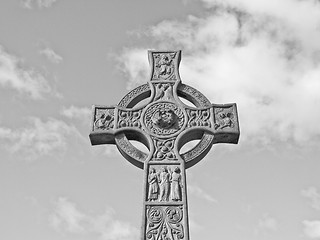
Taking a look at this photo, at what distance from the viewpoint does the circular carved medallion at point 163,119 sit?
6535mm

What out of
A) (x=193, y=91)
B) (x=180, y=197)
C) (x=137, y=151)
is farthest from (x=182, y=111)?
(x=180, y=197)

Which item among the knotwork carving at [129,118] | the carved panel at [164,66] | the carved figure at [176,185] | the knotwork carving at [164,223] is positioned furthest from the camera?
the carved panel at [164,66]

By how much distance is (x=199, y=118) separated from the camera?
676 centimetres

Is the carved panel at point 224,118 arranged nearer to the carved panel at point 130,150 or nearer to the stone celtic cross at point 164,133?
the stone celtic cross at point 164,133

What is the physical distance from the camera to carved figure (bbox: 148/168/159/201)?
19.4ft

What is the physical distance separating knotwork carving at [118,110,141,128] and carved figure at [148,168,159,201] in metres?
0.88

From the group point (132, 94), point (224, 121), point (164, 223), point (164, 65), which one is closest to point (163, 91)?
point (132, 94)

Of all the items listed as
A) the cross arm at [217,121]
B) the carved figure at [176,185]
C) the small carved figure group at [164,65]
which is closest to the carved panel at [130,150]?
the carved figure at [176,185]

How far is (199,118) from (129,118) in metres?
1.14

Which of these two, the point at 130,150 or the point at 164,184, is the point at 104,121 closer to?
the point at 130,150

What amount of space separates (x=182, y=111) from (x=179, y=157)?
0.89 metres

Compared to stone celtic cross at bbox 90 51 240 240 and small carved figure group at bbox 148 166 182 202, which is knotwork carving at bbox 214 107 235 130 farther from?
small carved figure group at bbox 148 166 182 202

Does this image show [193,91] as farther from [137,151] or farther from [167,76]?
[137,151]

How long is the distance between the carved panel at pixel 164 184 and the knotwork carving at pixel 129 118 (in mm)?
842
